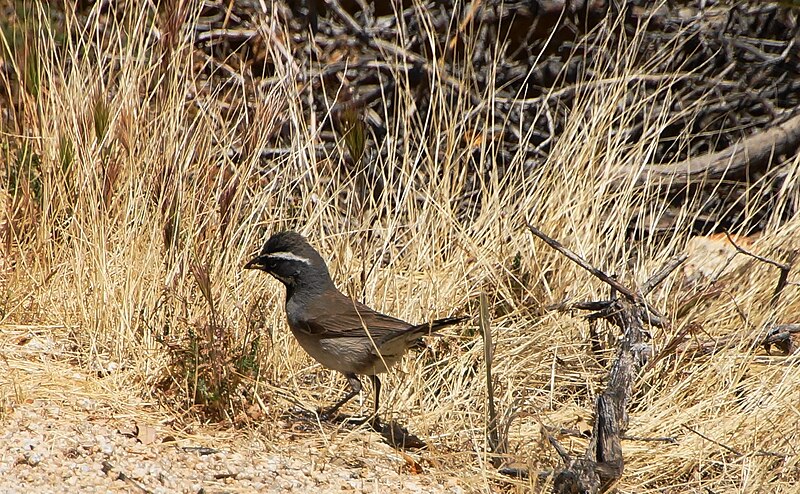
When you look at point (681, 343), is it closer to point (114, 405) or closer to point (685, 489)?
point (685, 489)

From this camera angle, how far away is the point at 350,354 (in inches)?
212

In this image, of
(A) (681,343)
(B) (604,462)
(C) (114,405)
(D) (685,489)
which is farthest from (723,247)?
(C) (114,405)

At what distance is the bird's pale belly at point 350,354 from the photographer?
5.38 metres

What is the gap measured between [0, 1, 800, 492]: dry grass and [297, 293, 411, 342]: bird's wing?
0.28m

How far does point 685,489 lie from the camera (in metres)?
4.96

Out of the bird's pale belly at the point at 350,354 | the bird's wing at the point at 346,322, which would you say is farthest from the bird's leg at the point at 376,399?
the bird's wing at the point at 346,322

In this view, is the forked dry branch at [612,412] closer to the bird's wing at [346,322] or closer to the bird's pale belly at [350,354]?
the bird's wing at [346,322]

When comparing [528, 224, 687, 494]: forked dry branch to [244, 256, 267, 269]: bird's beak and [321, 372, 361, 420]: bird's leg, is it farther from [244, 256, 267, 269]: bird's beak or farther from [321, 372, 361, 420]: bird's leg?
[244, 256, 267, 269]: bird's beak

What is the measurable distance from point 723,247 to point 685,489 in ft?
8.55

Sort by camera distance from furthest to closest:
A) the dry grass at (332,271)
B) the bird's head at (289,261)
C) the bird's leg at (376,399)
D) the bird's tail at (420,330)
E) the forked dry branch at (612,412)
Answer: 1. the bird's head at (289,261)
2. the bird's leg at (376,399)
3. the dry grass at (332,271)
4. the bird's tail at (420,330)
5. the forked dry branch at (612,412)

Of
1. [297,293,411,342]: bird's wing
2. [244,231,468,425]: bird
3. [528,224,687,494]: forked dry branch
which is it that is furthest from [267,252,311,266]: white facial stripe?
[528,224,687,494]: forked dry branch

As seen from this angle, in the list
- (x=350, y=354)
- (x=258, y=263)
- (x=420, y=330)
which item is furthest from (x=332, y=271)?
(x=420, y=330)

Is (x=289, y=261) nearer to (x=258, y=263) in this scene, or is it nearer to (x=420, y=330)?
(x=258, y=263)

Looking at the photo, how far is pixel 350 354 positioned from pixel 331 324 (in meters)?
0.18
